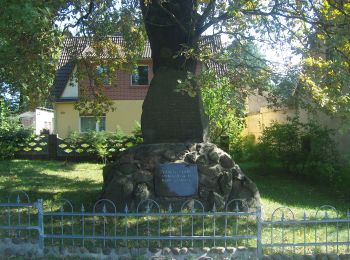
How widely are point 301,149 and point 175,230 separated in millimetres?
10344

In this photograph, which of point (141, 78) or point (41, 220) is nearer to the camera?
point (41, 220)

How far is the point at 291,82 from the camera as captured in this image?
33.6 feet

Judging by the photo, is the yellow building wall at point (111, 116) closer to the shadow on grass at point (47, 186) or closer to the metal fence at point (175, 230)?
the shadow on grass at point (47, 186)

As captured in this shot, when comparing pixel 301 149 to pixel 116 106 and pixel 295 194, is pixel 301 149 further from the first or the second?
pixel 116 106

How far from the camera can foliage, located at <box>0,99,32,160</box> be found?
70.9ft

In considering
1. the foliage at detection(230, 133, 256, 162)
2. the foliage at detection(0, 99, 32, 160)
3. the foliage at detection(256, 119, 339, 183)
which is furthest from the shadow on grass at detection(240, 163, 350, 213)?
the foliage at detection(0, 99, 32, 160)

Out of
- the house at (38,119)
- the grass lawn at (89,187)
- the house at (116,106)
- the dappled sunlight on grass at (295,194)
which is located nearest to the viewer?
the grass lawn at (89,187)

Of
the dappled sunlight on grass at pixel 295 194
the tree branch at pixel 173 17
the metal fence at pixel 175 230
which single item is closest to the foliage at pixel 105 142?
the dappled sunlight on grass at pixel 295 194

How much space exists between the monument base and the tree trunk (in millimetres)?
443

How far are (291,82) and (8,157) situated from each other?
14946mm

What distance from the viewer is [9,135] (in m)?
22.5

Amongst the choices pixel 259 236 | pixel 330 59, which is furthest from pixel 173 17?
pixel 259 236

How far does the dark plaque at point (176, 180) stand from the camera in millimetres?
9727

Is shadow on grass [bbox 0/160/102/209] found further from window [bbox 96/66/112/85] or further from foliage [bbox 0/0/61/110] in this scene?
window [bbox 96/66/112/85]
